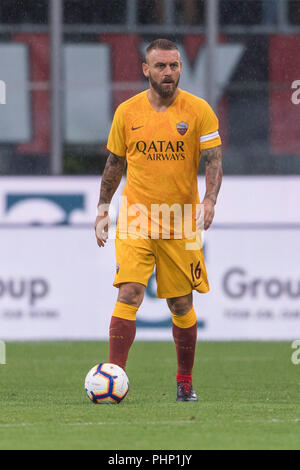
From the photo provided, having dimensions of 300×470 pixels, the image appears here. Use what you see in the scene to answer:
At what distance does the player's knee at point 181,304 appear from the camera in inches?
277

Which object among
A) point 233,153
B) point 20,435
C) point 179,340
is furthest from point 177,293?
point 233,153

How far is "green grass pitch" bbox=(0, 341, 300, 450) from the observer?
17.6 feet

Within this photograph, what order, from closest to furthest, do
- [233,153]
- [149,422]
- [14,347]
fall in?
[149,422] < [14,347] < [233,153]

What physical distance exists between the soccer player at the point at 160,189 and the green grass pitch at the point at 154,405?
497 millimetres

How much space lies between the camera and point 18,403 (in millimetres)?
6895

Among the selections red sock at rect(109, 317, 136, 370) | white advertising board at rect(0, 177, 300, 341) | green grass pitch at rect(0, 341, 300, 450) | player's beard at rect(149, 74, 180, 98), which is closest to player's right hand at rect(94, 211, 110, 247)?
red sock at rect(109, 317, 136, 370)

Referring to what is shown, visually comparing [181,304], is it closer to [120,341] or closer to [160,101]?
[120,341]

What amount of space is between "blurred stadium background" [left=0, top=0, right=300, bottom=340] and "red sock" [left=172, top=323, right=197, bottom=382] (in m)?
5.04

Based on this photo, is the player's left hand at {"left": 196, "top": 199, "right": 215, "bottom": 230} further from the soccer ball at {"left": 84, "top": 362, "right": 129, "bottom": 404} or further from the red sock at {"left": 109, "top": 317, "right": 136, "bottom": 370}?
the soccer ball at {"left": 84, "top": 362, "right": 129, "bottom": 404}

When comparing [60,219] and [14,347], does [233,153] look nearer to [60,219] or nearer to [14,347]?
[60,219]

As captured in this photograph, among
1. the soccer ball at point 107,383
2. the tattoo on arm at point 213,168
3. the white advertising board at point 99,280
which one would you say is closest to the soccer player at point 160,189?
the tattoo on arm at point 213,168

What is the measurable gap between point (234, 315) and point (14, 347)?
2.36m

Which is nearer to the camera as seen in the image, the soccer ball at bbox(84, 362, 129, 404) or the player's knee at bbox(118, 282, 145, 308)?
the soccer ball at bbox(84, 362, 129, 404)
